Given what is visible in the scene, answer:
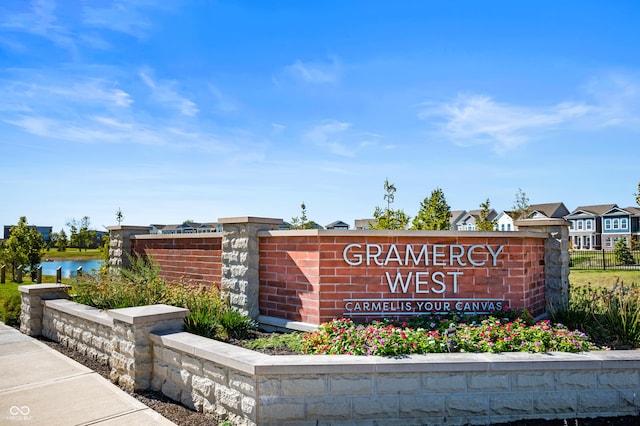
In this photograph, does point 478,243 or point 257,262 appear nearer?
point 478,243

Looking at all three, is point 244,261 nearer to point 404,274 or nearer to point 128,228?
point 404,274

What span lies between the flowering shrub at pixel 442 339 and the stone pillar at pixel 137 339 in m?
1.83

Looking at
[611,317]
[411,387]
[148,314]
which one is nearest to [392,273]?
[411,387]

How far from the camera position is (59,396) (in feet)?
17.7

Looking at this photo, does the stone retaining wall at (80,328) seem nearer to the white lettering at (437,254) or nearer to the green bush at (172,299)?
the green bush at (172,299)

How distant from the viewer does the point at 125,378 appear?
5.66 m

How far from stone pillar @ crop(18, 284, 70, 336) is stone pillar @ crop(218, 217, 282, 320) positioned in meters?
4.01

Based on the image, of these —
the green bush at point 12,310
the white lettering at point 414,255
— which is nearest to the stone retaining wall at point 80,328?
the green bush at point 12,310

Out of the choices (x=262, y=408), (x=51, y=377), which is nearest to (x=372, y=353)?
(x=262, y=408)

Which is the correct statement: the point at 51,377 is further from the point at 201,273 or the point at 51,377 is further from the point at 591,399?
the point at 591,399

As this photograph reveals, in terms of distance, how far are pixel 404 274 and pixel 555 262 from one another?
10.4ft

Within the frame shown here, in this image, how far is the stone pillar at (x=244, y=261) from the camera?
7.27 metres

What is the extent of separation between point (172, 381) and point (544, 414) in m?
4.18

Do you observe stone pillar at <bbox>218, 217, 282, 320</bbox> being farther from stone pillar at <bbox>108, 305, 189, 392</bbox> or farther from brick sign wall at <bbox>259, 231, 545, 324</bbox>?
stone pillar at <bbox>108, 305, 189, 392</bbox>
